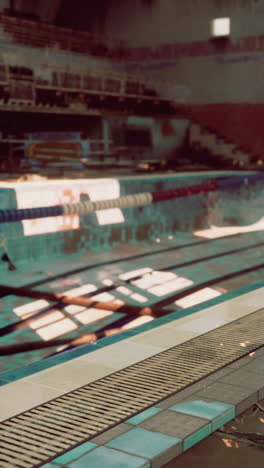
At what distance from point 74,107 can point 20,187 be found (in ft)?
31.3

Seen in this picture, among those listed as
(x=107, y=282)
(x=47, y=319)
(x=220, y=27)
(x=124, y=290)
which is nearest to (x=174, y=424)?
(x=47, y=319)

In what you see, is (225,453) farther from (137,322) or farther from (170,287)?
(170,287)

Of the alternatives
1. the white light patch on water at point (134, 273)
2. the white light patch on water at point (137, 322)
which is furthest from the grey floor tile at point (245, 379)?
the white light patch on water at point (134, 273)

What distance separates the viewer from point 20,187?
8.11 meters

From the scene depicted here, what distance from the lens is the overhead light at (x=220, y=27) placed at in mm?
19891

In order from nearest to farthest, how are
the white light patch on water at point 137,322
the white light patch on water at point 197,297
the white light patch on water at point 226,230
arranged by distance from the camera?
the white light patch on water at point 137,322 < the white light patch on water at point 197,297 < the white light patch on water at point 226,230

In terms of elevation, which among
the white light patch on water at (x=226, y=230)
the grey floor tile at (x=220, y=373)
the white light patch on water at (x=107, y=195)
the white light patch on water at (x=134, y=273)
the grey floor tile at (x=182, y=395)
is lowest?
the white light patch on water at (x=226, y=230)

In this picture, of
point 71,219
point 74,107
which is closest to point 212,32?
point 74,107

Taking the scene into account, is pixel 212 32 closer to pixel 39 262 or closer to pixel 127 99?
pixel 127 99

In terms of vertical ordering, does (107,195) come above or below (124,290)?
above

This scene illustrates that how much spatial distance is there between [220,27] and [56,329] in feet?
55.9

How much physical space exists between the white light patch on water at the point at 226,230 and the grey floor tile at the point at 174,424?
8052 mm

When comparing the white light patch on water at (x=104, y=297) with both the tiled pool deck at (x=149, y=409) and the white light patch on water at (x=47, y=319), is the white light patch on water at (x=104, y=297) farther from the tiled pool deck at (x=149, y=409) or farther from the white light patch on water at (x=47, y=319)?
the tiled pool deck at (x=149, y=409)

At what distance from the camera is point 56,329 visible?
5.20 m
